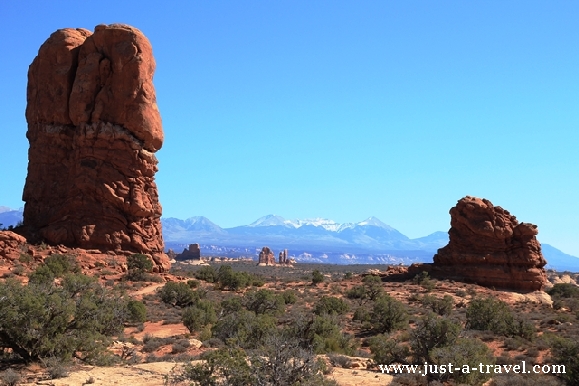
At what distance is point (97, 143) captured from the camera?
3222cm

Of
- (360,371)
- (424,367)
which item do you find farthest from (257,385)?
(424,367)

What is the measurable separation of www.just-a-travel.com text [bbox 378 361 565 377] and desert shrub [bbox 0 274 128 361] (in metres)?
7.15

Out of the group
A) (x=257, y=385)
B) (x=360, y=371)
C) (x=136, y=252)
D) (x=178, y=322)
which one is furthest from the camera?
(x=136, y=252)

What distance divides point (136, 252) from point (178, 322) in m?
12.2

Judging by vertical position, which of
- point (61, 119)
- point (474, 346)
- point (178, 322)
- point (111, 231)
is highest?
point (61, 119)

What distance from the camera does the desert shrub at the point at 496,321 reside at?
20.0m

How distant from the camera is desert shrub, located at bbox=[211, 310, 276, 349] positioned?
14188mm

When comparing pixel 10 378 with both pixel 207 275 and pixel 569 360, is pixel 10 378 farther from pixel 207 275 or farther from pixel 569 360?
pixel 207 275

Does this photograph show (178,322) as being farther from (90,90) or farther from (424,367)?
(90,90)

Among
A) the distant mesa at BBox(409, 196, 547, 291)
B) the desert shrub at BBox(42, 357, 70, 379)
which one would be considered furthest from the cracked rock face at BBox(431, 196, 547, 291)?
the desert shrub at BBox(42, 357, 70, 379)

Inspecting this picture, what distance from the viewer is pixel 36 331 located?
11625 mm

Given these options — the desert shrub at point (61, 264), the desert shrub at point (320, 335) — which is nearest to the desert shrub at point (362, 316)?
the desert shrub at point (320, 335)

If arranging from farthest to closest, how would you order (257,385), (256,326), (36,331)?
(256,326) → (36,331) → (257,385)

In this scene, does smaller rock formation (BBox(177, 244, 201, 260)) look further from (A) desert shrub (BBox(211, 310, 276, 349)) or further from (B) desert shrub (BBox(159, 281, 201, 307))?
(A) desert shrub (BBox(211, 310, 276, 349))
